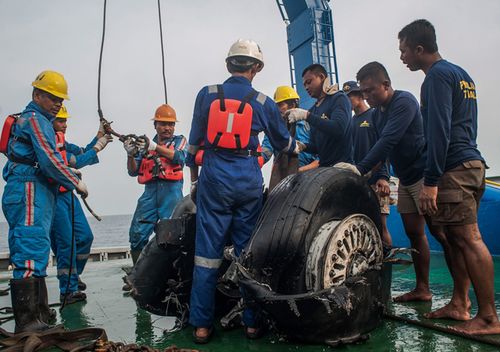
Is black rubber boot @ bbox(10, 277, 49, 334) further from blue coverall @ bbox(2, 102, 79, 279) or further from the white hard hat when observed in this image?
the white hard hat

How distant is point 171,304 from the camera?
271 centimetres

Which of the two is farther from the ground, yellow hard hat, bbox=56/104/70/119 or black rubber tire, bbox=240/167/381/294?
yellow hard hat, bbox=56/104/70/119

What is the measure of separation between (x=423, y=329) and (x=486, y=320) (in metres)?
0.33

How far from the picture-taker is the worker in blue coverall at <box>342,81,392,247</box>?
145 inches

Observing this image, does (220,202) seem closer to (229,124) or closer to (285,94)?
(229,124)

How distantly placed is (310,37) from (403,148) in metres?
6.69

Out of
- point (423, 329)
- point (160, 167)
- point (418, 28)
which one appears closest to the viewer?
point (423, 329)

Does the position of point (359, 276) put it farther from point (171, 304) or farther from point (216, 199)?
point (171, 304)

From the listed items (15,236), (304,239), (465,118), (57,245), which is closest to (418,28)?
(465,118)

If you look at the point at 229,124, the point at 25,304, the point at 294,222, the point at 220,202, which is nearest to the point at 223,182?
the point at 220,202

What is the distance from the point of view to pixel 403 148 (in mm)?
3031

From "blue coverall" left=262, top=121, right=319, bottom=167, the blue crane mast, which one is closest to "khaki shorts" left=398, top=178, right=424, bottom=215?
"blue coverall" left=262, top=121, right=319, bottom=167

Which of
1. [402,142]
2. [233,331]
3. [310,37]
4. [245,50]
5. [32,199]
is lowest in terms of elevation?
[233,331]

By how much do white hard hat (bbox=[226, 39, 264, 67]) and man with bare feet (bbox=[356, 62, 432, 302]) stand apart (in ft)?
3.12
